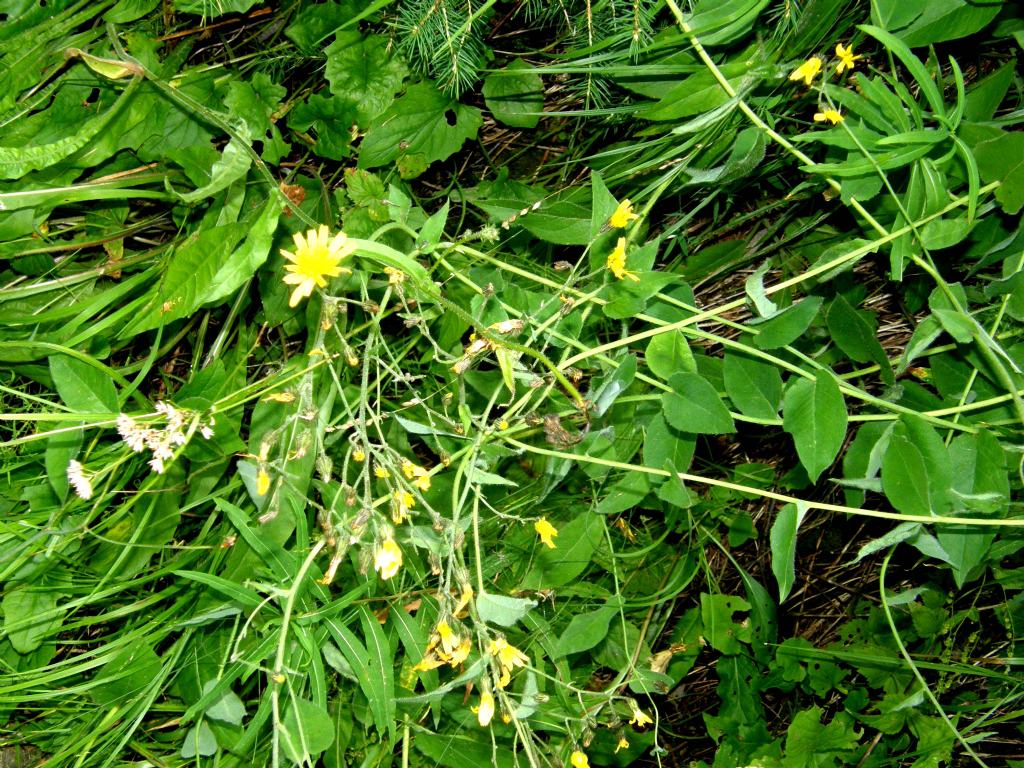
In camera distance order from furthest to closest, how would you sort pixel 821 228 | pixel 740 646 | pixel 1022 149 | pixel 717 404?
1. pixel 740 646
2. pixel 821 228
3. pixel 1022 149
4. pixel 717 404

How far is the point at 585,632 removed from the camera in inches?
70.0

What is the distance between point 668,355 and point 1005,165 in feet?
2.75

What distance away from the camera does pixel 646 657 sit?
2070mm

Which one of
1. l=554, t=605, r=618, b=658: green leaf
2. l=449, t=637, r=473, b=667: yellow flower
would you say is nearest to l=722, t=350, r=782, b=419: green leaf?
l=554, t=605, r=618, b=658: green leaf

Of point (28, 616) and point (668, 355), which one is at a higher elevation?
point (668, 355)

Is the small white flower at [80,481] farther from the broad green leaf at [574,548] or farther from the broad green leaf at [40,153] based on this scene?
the broad green leaf at [574,548]

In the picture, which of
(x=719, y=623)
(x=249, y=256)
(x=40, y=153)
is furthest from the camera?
(x=719, y=623)

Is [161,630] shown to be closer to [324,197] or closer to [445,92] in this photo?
[324,197]

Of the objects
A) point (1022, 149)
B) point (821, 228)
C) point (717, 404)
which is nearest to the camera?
point (717, 404)

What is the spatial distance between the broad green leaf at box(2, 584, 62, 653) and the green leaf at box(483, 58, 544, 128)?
1.59m

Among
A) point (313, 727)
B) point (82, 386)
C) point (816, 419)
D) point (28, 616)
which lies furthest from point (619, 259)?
point (28, 616)

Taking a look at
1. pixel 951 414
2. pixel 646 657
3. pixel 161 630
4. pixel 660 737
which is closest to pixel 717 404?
pixel 951 414

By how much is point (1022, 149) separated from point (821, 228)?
45 centimetres

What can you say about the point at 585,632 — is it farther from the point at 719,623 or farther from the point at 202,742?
the point at 202,742
